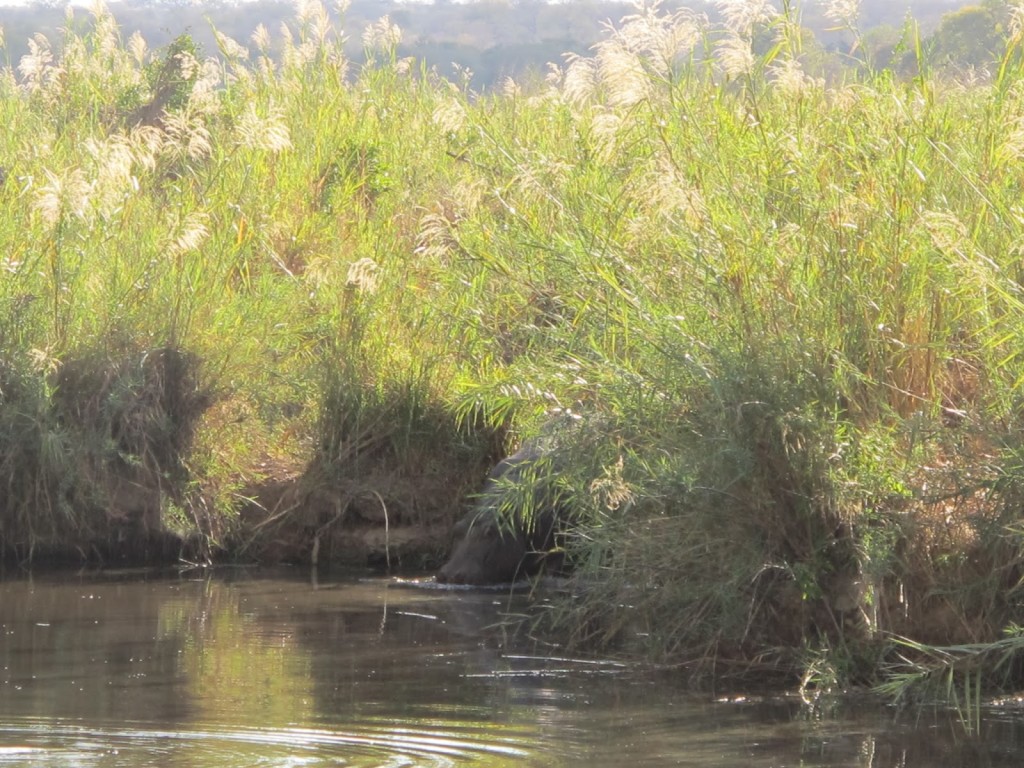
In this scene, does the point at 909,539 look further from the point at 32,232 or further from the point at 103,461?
the point at 32,232

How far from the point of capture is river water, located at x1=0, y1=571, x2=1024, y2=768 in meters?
4.75

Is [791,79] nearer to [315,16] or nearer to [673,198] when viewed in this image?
[673,198]

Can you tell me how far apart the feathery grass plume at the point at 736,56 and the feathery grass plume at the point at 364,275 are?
2257mm

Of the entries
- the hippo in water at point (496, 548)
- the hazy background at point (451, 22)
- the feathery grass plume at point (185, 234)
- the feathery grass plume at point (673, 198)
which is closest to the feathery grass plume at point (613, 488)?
the feathery grass plume at point (673, 198)

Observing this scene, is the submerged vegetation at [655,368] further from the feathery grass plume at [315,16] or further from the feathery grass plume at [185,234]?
the feathery grass plume at [315,16]

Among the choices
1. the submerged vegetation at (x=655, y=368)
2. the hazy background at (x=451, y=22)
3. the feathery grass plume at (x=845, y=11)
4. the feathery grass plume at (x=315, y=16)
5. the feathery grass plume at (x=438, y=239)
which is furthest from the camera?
the hazy background at (x=451, y=22)

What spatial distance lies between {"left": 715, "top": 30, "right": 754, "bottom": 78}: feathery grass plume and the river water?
2194 mm

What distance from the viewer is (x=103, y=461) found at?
8.11 metres

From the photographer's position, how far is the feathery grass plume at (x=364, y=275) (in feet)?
25.7

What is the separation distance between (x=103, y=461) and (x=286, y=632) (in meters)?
1.85

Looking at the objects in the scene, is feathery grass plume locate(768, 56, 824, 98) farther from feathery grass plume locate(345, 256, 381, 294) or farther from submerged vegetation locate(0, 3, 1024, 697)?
feathery grass plume locate(345, 256, 381, 294)

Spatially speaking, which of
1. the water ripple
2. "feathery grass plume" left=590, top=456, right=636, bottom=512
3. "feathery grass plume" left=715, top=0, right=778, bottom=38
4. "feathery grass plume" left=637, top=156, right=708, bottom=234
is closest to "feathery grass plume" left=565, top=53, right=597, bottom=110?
"feathery grass plume" left=637, top=156, right=708, bottom=234

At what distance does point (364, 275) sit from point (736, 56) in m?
2.69

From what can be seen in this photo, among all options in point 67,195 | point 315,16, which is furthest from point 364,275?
point 315,16
